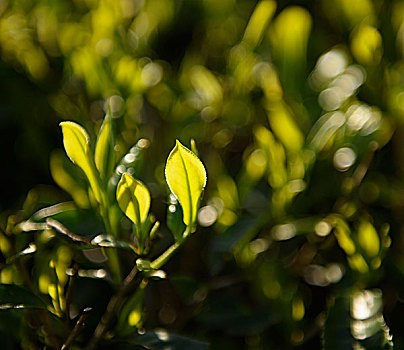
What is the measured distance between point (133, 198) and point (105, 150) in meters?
0.07

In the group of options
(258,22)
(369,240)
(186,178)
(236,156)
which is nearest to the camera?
(186,178)

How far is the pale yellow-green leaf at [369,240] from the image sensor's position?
67 cm

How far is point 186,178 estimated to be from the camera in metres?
0.52

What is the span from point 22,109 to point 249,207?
0.43m

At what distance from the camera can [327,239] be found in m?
0.78

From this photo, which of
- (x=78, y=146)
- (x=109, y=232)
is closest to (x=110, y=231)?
(x=109, y=232)

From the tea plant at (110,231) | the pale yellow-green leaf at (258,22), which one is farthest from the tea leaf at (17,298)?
the pale yellow-green leaf at (258,22)

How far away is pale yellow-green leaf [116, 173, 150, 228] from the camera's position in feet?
1.72

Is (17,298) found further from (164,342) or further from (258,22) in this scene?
(258,22)

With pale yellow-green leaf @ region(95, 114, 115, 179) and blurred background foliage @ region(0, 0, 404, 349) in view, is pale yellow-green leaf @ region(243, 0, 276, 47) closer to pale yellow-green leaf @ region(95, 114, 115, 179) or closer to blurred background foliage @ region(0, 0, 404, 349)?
blurred background foliage @ region(0, 0, 404, 349)

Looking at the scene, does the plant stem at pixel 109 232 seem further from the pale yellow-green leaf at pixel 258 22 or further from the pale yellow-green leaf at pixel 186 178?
the pale yellow-green leaf at pixel 258 22

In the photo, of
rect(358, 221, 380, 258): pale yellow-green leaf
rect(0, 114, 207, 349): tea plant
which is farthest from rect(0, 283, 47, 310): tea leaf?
rect(358, 221, 380, 258): pale yellow-green leaf

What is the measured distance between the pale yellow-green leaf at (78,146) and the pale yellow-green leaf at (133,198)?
4 cm

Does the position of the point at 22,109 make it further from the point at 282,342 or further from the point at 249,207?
the point at 282,342
